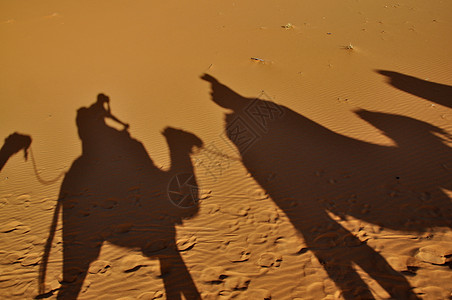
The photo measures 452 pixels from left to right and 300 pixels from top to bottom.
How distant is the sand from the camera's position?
12.3 feet

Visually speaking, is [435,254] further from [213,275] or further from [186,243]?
[186,243]

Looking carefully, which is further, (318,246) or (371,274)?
(318,246)

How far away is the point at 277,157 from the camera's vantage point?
607 centimetres

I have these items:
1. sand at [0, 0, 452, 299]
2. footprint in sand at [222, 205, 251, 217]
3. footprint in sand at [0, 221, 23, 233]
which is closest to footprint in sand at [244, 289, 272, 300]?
sand at [0, 0, 452, 299]

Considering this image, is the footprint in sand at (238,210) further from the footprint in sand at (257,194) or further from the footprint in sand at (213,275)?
the footprint in sand at (213,275)

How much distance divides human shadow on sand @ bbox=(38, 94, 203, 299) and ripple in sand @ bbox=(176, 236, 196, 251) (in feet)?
0.31

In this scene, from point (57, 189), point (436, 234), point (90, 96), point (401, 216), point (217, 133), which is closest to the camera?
point (436, 234)

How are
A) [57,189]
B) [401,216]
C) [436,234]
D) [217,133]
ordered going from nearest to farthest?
1. [436,234]
2. [401,216]
3. [57,189]
4. [217,133]

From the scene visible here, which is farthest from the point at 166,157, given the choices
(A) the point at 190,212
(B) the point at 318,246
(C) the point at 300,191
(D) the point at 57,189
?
(B) the point at 318,246

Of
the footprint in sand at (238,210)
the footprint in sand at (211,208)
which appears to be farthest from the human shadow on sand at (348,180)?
the footprint in sand at (211,208)

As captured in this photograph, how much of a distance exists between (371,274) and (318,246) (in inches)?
29.2

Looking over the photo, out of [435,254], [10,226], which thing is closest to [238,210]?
[435,254]

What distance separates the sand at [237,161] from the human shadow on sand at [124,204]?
0.12ft

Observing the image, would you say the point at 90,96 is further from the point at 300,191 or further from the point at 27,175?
the point at 300,191
